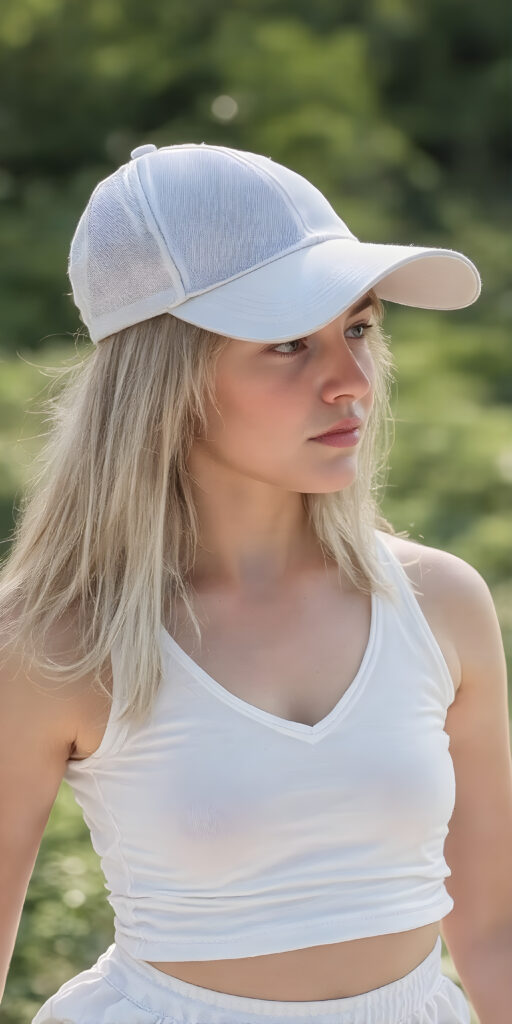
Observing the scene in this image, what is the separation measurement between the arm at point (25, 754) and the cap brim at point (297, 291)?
417 mm

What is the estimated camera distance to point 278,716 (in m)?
1.35

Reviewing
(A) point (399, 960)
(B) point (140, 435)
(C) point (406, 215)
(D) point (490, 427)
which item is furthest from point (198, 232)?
(C) point (406, 215)

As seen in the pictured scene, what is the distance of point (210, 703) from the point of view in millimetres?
1350

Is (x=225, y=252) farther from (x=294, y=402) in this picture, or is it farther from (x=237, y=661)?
(x=237, y=661)

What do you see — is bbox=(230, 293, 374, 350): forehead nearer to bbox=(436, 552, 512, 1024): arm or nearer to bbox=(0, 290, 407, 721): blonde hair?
bbox=(0, 290, 407, 721): blonde hair

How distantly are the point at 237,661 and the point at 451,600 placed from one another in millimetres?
264

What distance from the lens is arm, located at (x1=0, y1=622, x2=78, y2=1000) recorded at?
1.34 meters

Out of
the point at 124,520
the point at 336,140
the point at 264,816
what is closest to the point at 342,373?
the point at 124,520

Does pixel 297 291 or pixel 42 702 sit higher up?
pixel 297 291

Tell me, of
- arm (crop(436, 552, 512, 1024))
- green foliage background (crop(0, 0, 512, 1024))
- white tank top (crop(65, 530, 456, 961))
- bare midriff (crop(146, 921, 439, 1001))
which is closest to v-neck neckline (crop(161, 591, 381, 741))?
white tank top (crop(65, 530, 456, 961))

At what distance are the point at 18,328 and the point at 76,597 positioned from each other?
16.1 ft

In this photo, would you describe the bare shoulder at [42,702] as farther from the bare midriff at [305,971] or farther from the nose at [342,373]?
the nose at [342,373]

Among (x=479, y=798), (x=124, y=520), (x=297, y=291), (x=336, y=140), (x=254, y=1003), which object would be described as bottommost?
(x=254, y=1003)

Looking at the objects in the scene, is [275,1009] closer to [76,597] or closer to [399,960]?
[399,960]
